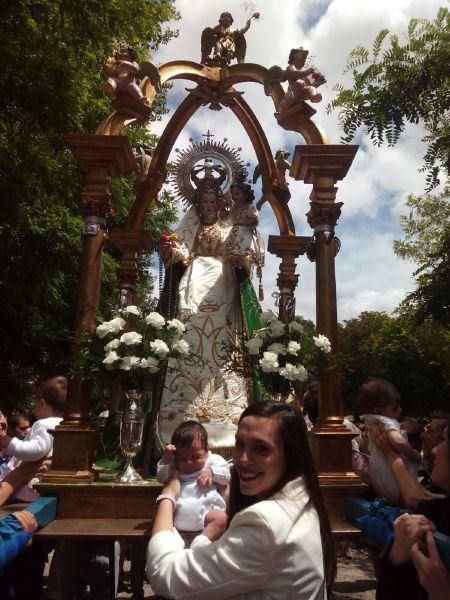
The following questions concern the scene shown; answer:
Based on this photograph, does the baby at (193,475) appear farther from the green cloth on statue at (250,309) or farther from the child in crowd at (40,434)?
the green cloth on statue at (250,309)

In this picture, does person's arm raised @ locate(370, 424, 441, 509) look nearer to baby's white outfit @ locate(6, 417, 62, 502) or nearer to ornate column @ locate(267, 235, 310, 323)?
baby's white outfit @ locate(6, 417, 62, 502)

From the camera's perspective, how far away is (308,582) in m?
1.90

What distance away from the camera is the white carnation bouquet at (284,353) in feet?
16.9

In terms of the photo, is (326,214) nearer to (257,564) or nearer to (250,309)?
(250,309)

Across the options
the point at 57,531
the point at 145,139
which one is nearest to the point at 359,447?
the point at 57,531

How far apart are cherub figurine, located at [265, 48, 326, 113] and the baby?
380 cm

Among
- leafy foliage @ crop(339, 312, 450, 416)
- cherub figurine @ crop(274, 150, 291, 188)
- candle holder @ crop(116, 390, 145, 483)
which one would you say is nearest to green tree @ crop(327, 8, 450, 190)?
cherub figurine @ crop(274, 150, 291, 188)

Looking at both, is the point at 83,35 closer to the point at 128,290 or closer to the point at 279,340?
the point at 128,290

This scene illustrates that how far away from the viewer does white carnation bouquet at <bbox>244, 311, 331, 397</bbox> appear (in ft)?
16.9

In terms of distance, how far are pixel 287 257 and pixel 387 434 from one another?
163 inches

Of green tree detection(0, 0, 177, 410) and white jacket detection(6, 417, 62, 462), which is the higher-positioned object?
green tree detection(0, 0, 177, 410)

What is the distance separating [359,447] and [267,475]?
544cm

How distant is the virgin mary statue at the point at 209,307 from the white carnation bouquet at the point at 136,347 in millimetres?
823

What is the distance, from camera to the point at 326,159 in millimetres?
5914
